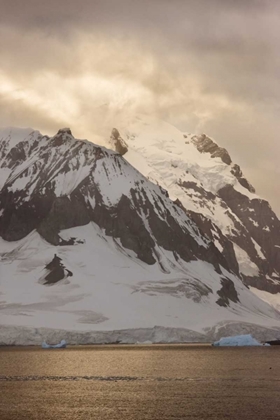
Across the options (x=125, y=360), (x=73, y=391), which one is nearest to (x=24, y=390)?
(x=73, y=391)

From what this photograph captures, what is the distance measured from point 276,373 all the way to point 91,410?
5639cm

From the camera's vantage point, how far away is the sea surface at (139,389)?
337 feet

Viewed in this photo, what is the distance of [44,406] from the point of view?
108 meters

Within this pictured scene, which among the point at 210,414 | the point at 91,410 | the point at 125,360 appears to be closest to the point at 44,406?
the point at 91,410

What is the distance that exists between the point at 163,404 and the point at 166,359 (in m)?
80.6

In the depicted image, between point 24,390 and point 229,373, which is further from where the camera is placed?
point 229,373

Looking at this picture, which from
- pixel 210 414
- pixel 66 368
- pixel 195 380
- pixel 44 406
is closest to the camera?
pixel 210 414

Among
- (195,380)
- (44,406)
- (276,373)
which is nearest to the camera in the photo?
(44,406)

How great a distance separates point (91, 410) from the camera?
344 feet

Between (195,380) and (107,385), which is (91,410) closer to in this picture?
(107,385)

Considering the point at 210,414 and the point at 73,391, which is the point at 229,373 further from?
the point at 210,414

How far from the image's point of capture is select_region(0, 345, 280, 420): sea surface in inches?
4038

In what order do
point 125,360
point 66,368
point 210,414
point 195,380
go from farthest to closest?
1. point 125,360
2. point 66,368
3. point 195,380
4. point 210,414

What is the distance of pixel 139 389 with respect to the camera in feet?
412
